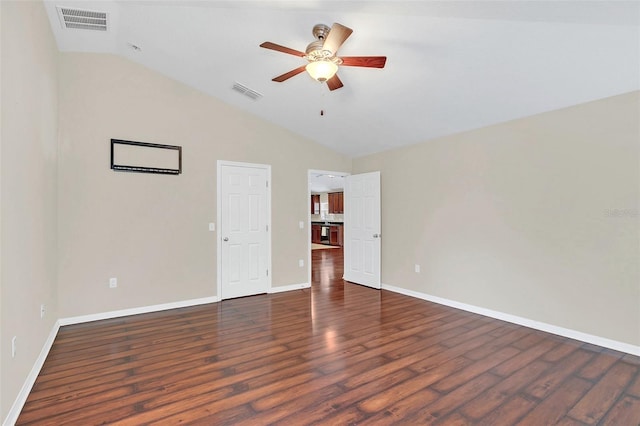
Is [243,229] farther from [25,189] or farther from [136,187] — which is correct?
[25,189]

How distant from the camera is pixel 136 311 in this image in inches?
163

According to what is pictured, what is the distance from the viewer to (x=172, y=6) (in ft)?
9.57

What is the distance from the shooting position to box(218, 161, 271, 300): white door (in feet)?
15.9

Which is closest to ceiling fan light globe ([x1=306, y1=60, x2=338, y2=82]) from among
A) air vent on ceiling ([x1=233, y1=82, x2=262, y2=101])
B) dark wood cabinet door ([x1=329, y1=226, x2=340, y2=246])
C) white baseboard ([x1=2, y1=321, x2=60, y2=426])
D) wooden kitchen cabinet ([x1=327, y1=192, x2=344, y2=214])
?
air vent on ceiling ([x1=233, y1=82, x2=262, y2=101])

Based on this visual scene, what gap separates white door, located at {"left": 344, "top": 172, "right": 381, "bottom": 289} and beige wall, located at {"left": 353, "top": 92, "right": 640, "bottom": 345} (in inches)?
24.5

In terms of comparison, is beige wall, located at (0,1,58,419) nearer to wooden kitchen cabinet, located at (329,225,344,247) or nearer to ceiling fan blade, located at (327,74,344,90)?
ceiling fan blade, located at (327,74,344,90)

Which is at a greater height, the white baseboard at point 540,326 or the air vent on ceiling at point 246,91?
the air vent on ceiling at point 246,91

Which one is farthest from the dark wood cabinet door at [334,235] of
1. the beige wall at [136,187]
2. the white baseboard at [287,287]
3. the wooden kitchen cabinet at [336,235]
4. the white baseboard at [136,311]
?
the white baseboard at [136,311]

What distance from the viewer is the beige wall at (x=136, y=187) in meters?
3.81

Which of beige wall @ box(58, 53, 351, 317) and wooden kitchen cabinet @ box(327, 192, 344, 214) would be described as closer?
beige wall @ box(58, 53, 351, 317)

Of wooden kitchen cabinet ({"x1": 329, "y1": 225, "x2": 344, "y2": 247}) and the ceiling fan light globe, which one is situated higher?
the ceiling fan light globe

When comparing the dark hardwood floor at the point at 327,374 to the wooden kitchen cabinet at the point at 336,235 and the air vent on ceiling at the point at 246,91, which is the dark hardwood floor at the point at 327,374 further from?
the wooden kitchen cabinet at the point at 336,235

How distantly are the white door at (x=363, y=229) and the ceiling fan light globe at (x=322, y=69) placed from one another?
3095 mm

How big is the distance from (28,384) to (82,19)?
330 centimetres
